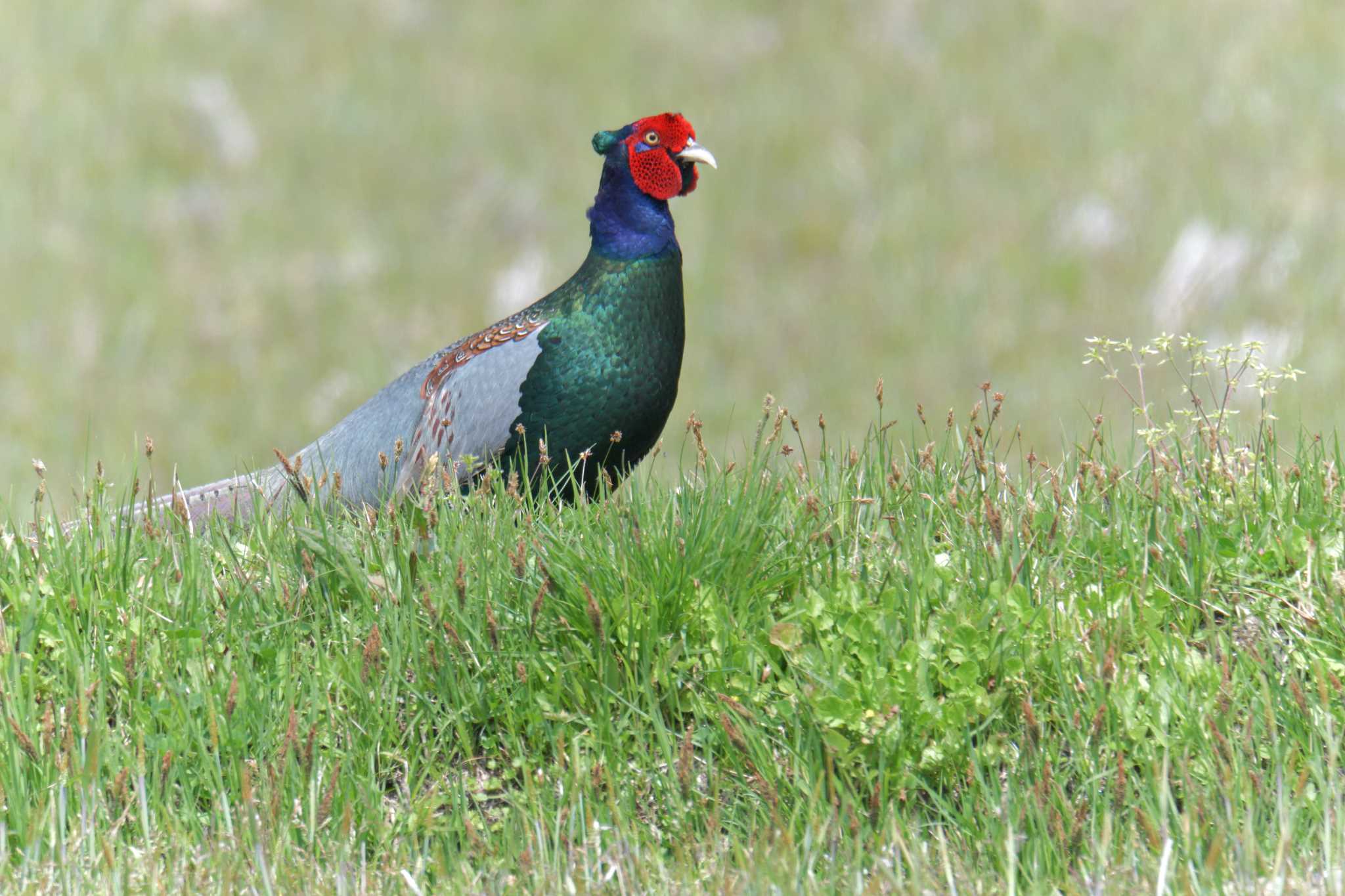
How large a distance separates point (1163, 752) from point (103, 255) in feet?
47.5

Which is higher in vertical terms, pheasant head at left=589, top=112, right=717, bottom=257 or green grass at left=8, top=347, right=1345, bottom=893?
pheasant head at left=589, top=112, right=717, bottom=257

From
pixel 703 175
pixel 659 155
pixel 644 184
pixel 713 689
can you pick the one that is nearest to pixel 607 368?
pixel 644 184

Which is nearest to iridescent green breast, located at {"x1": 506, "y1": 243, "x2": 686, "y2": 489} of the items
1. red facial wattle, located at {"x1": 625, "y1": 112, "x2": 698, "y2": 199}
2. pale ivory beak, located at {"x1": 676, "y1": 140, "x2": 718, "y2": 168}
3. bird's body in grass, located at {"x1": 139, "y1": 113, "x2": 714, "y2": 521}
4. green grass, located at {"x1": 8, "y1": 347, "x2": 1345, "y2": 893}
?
bird's body in grass, located at {"x1": 139, "y1": 113, "x2": 714, "y2": 521}

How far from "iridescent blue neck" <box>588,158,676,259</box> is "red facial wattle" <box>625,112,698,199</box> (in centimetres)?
4

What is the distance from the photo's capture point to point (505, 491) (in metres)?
4.48

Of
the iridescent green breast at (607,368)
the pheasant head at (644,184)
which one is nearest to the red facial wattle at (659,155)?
the pheasant head at (644,184)

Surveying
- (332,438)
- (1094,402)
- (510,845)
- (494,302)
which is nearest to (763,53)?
(494,302)

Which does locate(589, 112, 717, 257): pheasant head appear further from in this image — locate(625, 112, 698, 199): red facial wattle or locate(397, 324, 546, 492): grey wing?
locate(397, 324, 546, 492): grey wing

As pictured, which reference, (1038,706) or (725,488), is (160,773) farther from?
(1038,706)

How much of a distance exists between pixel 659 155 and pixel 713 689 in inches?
94.6

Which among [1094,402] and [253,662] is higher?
[1094,402]

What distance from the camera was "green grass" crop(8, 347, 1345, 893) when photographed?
3.54m

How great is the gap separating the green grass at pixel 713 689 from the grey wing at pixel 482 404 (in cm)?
94

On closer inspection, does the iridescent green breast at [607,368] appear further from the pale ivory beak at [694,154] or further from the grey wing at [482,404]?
the pale ivory beak at [694,154]
